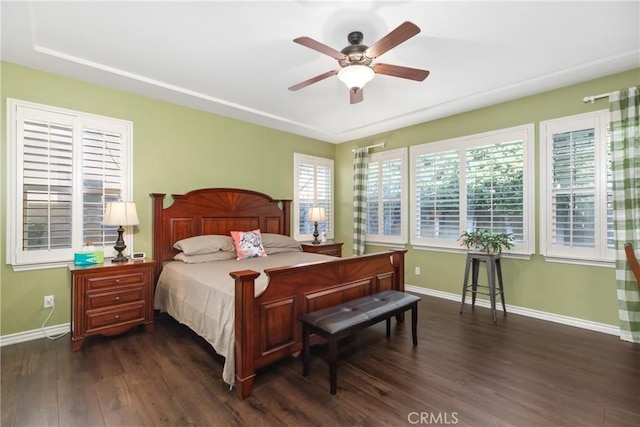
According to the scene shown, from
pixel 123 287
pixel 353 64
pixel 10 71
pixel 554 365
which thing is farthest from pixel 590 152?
pixel 10 71

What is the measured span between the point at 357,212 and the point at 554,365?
135 inches

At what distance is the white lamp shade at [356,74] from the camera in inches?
91.6

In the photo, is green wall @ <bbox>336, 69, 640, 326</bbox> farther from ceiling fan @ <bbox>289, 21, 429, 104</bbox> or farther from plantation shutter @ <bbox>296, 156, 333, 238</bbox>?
ceiling fan @ <bbox>289, 21, 429, 104</bbox>

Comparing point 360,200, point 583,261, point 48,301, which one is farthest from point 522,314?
point 48,301

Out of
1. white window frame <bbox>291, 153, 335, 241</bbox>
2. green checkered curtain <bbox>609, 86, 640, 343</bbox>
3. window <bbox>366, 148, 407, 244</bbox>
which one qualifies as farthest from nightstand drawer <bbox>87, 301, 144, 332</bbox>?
green checkered curtain <bbox>609, 86, 640, 343</bbox>

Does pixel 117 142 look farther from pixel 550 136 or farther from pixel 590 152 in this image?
pixel 590 152

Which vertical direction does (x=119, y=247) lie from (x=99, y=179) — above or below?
A: below

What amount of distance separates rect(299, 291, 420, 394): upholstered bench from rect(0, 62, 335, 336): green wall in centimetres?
249

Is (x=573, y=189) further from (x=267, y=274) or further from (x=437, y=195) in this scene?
(x=267, y=274)

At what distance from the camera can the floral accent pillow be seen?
3.72 m

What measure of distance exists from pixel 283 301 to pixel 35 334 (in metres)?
2.64

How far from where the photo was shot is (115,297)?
2891 millimetres

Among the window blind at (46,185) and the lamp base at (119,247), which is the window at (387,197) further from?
the window blind at (46,185)

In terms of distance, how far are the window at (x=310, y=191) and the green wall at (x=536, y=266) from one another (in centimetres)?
158
